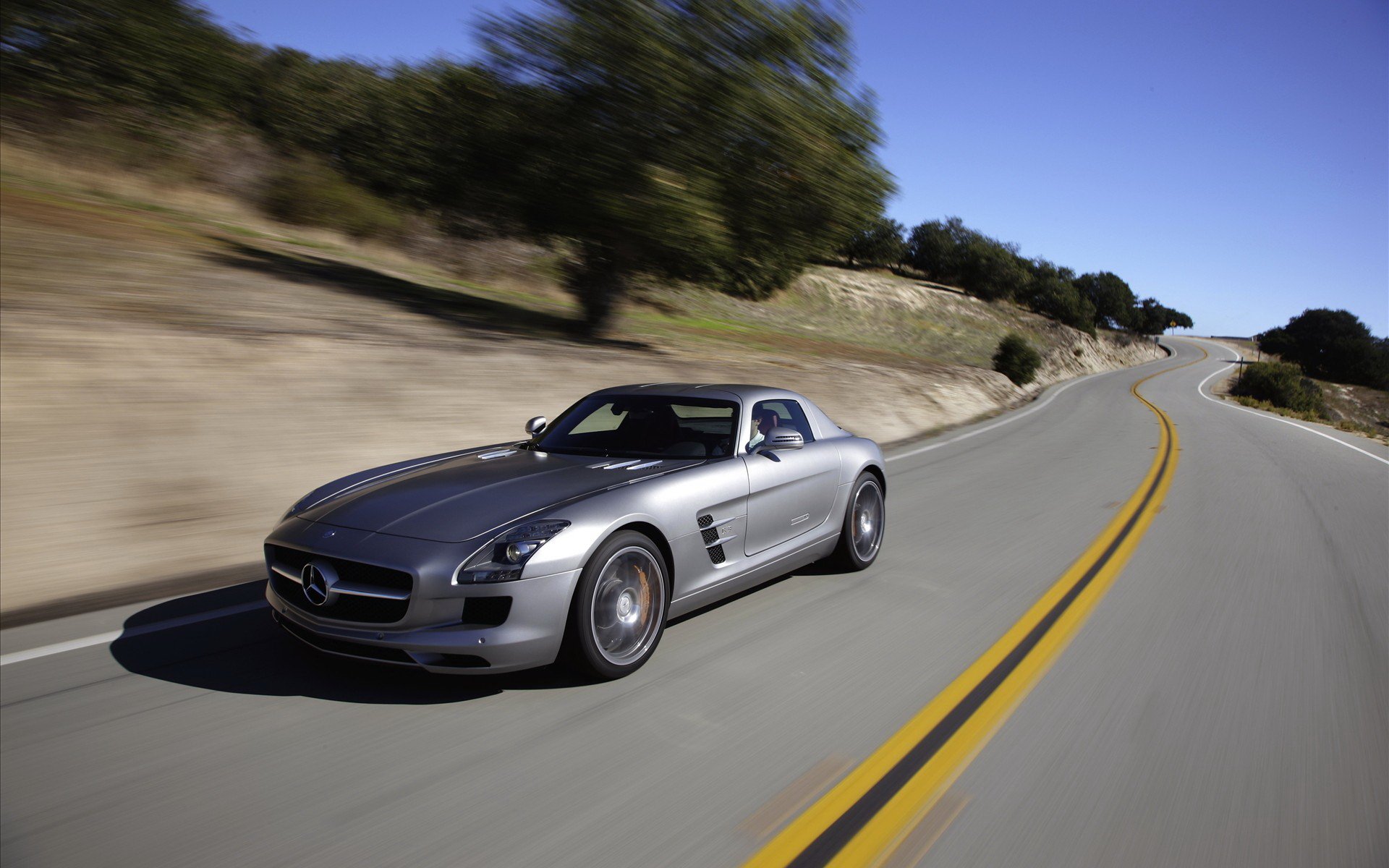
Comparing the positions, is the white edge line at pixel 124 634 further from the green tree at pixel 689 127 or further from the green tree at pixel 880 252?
the green tree at pixel 880 252

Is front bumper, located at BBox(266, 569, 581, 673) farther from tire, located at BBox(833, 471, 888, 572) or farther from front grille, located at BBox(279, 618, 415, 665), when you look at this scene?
tire, located at BBox(833, 471, 888, 572)

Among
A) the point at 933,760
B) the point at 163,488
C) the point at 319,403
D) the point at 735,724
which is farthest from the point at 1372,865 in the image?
the point at 319,403

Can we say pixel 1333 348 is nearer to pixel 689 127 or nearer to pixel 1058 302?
pixel 1058 302

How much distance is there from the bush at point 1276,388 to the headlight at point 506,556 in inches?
2067

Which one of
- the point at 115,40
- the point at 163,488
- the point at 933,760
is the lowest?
the point at 163,488

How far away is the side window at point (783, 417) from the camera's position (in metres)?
5.87

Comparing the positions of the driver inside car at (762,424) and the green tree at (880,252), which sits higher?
the green tree at (880,252)

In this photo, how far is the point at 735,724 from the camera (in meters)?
3.88

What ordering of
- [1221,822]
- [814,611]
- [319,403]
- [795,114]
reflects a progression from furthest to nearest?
[795,114], [319,403], [814,611], [1221,822]

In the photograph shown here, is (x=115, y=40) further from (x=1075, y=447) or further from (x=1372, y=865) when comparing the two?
(x=1372, y=865)

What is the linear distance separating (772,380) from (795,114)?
16.3ft

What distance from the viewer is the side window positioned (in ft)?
19.2

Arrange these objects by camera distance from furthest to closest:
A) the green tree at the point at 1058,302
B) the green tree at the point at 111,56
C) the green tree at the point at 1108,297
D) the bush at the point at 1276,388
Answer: the green tree at the point at 1108,297 → the green tree at the point at 1058,302 → the bush at the point at 1276,388 → the green tree at the point at 111,56

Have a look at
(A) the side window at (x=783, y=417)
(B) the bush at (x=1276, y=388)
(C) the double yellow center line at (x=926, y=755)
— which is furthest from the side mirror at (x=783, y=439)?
(B) the bush at (x=1276, y=388)
